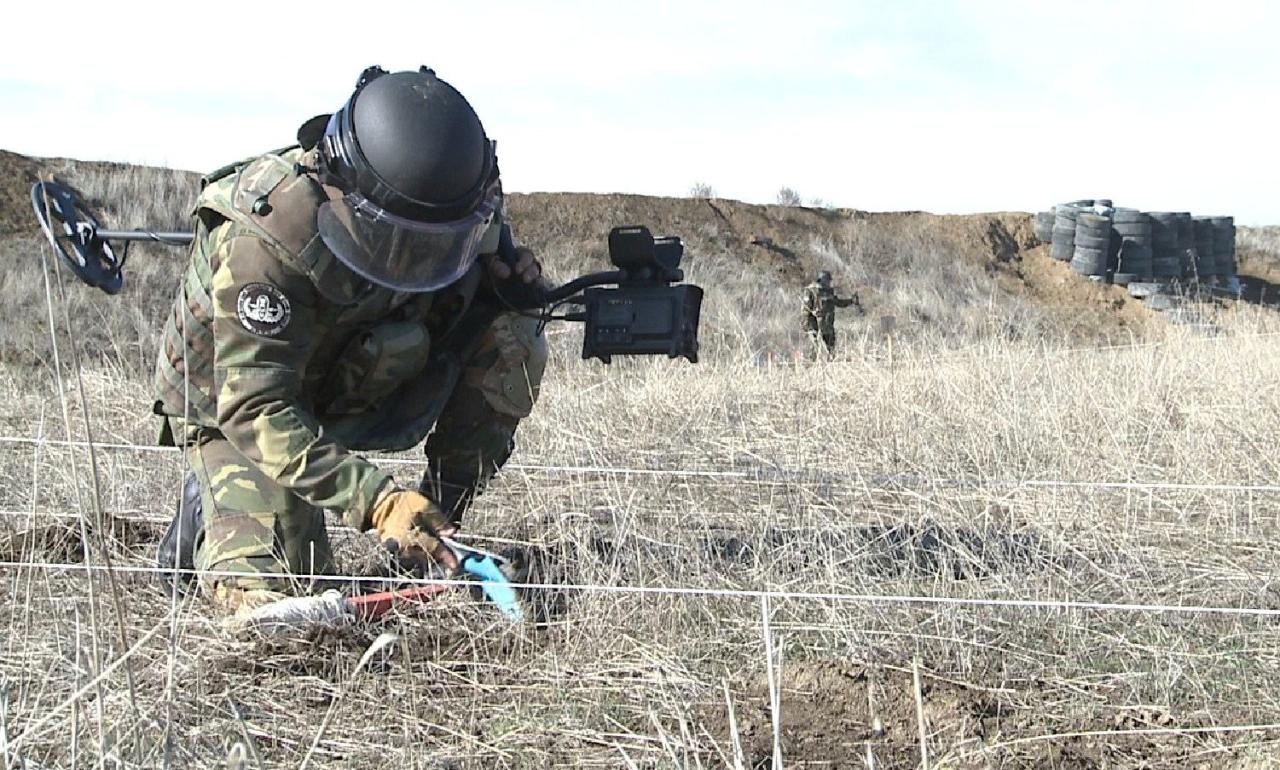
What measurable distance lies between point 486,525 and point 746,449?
1.46m

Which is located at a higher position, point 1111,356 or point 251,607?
point 1111,356

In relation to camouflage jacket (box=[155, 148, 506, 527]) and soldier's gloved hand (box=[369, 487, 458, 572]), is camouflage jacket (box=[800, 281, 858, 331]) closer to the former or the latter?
camouflage jacket (box=[155, 148, 506, 527])

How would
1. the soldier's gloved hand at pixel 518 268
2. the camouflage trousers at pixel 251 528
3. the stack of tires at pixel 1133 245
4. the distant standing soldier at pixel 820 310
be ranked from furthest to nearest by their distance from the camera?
the stack of tires at pixel 1133 245 < the distant standing soldier at pixel 820 310 < the soldier's gloved hand at pixel 518 268 < the camouflage trousers at pixel 251 528

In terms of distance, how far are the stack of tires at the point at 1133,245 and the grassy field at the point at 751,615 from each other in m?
17.5

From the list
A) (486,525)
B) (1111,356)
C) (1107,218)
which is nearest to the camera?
(486,525)

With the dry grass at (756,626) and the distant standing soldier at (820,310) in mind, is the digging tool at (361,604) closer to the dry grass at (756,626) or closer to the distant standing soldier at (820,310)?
the dry grass at (756,626)

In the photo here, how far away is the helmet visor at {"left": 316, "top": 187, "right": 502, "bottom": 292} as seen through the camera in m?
3.10

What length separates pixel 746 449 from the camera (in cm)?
521

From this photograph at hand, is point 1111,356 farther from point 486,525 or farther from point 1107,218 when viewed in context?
point 1107,218

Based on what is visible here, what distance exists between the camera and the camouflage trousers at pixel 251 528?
3229mm

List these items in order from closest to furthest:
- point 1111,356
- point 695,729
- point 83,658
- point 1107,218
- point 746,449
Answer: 1. point 695,729
2. point 83,658
3. point 746,449
4. point 1111,356
5. point 1107,218

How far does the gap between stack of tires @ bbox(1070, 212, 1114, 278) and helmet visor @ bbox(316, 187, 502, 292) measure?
2098cm

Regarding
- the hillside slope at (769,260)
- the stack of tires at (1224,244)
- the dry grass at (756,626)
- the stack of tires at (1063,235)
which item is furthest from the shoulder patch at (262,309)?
the stack of tires at (1224,244)

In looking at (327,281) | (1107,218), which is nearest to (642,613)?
(327,281)
